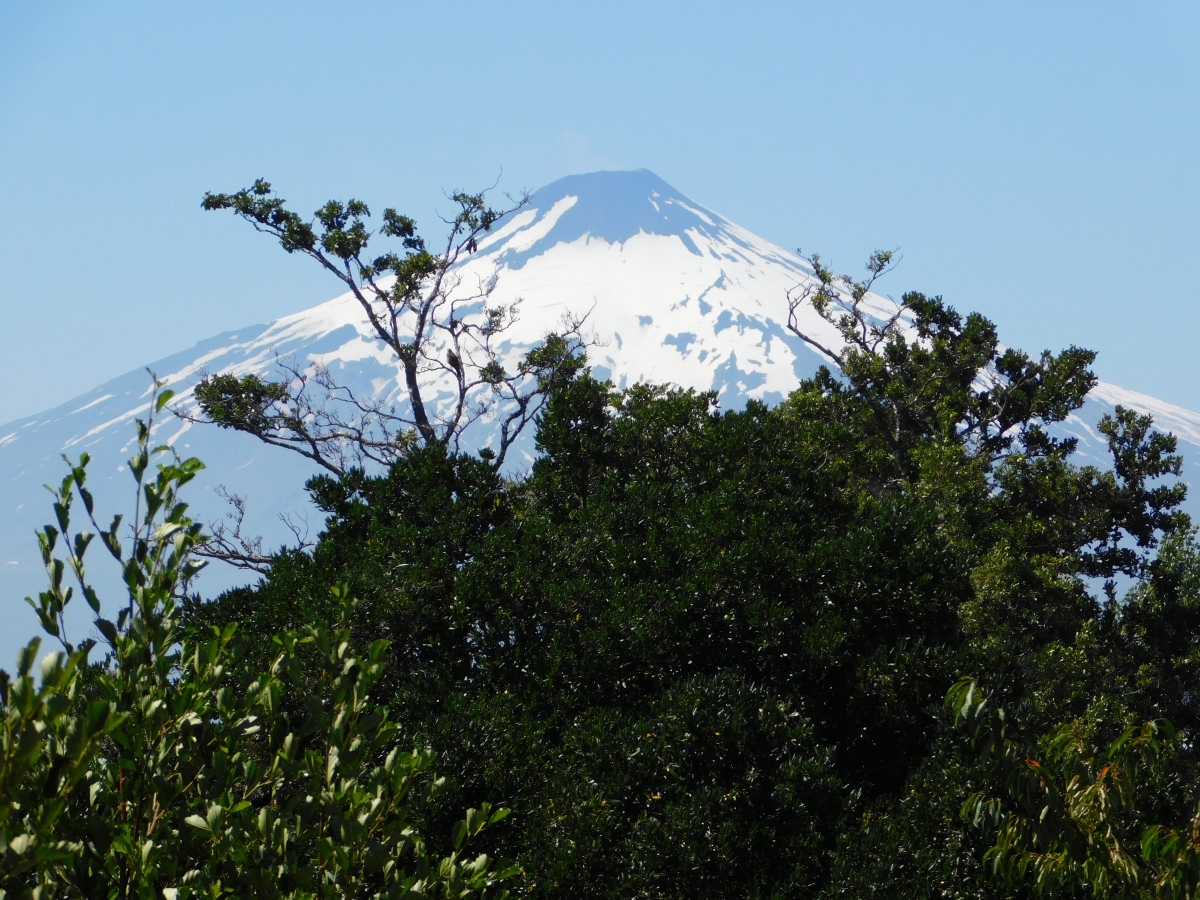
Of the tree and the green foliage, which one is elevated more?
the tree

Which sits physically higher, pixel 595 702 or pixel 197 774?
pixel 197 774

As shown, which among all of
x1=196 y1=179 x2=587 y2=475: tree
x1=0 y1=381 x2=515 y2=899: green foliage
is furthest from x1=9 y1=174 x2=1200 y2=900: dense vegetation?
x1=196 y1=179 x2=587 y2=475: tree

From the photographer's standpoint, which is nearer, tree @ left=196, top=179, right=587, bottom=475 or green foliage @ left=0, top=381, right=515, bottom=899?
green foliage @ left=0, top=381, right=515, bottom=899

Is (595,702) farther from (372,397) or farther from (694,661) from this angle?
(372,397)

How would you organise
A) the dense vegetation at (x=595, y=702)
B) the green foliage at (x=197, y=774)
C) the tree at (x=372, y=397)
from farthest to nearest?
1. the tree at (x=372, y=397)
2. the dense vegetation at (x=595, y=702)
3. the green foliage at (x=197, y=774)

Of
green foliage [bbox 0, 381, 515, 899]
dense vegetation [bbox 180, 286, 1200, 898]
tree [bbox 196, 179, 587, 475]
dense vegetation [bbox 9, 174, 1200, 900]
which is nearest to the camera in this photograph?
green foliage [bbox 0, 381, 515, 899]

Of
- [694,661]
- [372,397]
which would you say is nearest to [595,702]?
[694,661]

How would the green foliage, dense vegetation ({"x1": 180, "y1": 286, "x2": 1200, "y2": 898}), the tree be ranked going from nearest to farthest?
1. the green foliage
2. dense vegetation ({"x1": 180, "y1": 286, "x2": 1200, "y2": 898})
3. the tree

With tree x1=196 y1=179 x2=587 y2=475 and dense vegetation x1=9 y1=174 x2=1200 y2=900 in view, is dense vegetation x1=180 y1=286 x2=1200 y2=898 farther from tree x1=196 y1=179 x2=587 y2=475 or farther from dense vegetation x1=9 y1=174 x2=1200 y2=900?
tree x1=196 y1=179 x2=587 y2=475

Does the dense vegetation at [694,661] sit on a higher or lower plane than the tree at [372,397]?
lower

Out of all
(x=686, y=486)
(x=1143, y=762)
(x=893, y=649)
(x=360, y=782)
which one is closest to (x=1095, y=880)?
(x=1143, y=762)

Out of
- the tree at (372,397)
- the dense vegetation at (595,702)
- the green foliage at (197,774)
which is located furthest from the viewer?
the tree at (372,397)

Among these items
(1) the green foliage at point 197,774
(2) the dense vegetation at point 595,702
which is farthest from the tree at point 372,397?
(1) the green foliage at point 197,774

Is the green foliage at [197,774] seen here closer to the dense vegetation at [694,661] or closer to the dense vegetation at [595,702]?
the dense vegetation at [595,702]
